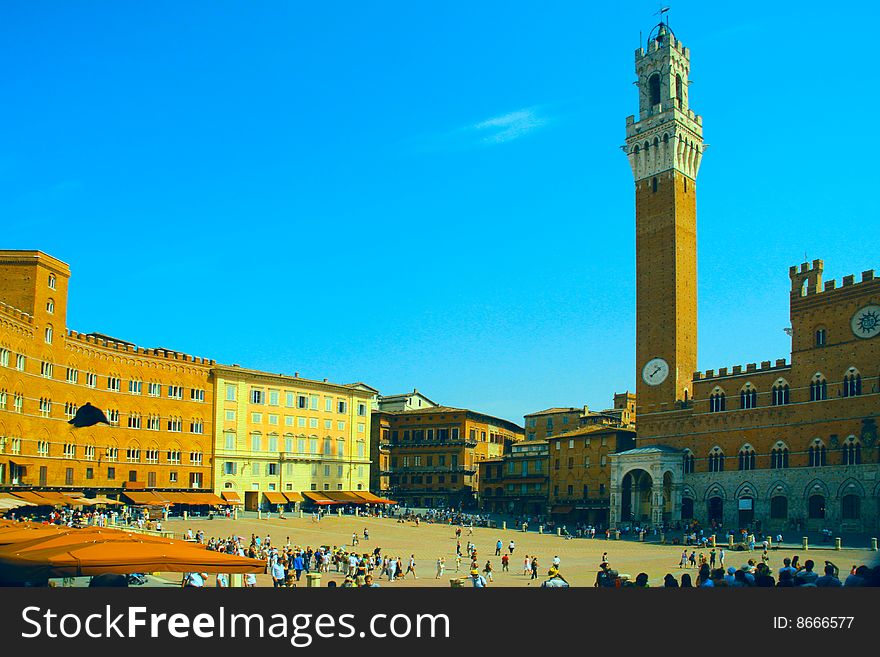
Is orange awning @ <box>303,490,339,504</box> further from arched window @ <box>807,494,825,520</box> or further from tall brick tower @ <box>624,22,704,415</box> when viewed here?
arched window @ <box>807,494,825,520</box>

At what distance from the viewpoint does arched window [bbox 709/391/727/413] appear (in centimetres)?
6975

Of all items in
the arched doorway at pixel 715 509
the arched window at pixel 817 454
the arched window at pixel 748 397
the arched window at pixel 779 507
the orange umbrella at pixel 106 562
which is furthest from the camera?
the arched doorway at pixel 715 509

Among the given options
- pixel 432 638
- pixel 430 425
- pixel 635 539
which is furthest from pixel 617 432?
pixel 432 638

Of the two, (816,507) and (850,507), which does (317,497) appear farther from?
(850,507)

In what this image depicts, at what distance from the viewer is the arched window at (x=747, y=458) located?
6644 cm

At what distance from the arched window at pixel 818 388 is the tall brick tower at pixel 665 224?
11.8 m

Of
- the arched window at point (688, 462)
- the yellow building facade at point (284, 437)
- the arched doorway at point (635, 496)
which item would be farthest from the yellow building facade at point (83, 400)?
the arched window at point (688, 462)

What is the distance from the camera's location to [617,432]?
80.2 metres

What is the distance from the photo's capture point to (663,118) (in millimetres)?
79250

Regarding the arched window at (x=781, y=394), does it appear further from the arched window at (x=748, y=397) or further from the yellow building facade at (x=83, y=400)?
the yellow building facade at (x=83, y=400)

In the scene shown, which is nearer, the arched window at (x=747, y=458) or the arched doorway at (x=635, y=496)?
the arched window at (x=747, y=458)

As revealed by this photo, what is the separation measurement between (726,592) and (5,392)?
51460 millimetres

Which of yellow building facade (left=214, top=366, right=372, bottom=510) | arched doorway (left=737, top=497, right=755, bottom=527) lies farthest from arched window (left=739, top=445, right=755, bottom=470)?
yellow building facade (left=214, top=366, right=372, bottom=510)

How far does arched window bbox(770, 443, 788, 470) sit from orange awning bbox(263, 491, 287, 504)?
3850 centimetres
